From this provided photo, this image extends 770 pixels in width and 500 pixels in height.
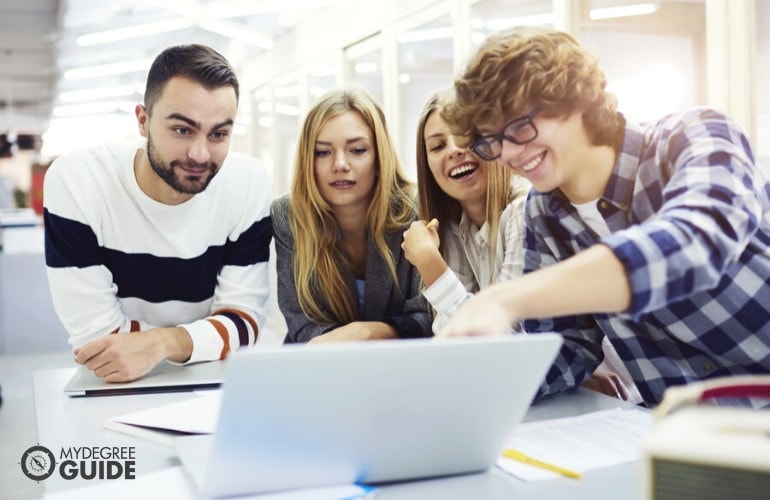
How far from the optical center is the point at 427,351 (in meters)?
0.69

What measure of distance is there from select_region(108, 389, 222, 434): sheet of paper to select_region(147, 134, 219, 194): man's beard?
2.44 feet

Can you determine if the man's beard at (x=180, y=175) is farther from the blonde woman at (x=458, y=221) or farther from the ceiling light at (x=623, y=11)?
the ceiling light at (x=623, y=11)

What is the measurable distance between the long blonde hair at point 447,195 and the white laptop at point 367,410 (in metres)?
1.05

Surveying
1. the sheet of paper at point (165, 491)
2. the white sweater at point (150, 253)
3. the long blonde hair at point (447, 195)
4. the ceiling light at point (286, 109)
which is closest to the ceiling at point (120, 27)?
the ceiling light at point (286, 109)

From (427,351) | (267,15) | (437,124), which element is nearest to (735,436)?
(427,351)

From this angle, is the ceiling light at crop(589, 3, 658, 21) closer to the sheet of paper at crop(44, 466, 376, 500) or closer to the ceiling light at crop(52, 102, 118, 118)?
the sheet of paper at crop(44, 466, 376, 500)

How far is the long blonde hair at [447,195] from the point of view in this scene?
1844mm

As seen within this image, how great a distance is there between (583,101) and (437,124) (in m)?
0.76

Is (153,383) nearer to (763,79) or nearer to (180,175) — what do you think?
(180,175)

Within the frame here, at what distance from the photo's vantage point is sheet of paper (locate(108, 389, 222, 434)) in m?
1.08

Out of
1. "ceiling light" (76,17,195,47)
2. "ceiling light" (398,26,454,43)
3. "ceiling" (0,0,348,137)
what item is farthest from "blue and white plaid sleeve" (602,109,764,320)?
"ceiling light" (76,17,195,47)

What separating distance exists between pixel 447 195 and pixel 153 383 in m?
0.92

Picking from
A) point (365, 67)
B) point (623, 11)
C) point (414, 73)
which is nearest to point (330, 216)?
point (623, 11)

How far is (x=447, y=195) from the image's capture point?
1.96 m
